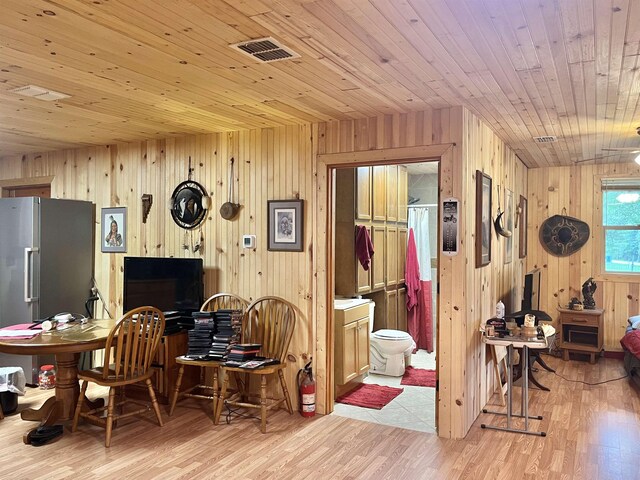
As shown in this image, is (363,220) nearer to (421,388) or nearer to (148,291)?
(421,388)

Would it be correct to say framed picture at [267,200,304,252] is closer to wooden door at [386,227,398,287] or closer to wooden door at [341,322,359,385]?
wooden door at [341,322,359,385]

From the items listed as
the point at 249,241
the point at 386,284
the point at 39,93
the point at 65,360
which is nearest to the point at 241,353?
the point at 249,241

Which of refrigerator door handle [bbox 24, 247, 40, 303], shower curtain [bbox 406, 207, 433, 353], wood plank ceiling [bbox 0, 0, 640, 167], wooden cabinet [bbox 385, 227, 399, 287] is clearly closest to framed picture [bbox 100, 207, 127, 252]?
refrigerator door handle [bbox 24, 247, 40, 303]

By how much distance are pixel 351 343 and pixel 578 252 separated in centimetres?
373

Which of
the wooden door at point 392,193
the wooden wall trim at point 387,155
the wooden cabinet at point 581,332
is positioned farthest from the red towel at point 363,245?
the wooden cabinet at point 581,332

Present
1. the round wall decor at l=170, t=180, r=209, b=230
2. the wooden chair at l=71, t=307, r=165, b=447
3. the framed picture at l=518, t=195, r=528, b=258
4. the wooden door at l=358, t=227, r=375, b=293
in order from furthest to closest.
Result: the framed picture at l=518, t=195, r=528, b=258, the wooden door at l=358, t=227, r=375, b=293, the round wall decor at l=170, t=180, r=209, b=230, the wooden chair at l=71, t=307, r=165, b=447

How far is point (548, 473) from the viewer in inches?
127

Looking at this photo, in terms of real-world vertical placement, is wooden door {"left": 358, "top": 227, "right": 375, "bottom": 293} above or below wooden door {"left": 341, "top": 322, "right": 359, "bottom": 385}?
above

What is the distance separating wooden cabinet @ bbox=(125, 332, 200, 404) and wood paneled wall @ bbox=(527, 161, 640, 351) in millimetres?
4787

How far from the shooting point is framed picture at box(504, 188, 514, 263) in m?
5.47

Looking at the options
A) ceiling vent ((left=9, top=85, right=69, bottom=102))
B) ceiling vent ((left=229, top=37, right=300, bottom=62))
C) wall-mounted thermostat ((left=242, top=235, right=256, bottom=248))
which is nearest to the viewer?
ceiling vent ((left=229, top=37, right=300, bottom=62))

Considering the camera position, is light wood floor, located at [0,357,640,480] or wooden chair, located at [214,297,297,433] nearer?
light wood floor, located at [0,357,640,480]

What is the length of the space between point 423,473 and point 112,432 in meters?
2.24

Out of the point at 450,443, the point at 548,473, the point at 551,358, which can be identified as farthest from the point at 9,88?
the point at 551,358
